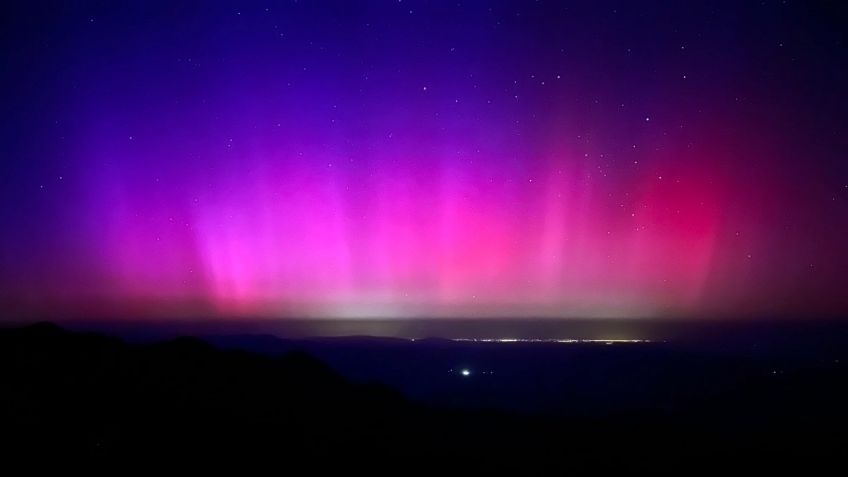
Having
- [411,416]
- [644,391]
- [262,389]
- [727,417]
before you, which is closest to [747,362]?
[644,391]

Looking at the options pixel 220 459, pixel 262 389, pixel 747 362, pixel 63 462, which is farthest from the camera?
pixel 747 362

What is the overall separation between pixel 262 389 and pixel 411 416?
8.67 meters

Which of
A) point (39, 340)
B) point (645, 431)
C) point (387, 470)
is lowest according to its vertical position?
point (645, 431)

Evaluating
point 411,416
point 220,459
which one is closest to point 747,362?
point 411,416

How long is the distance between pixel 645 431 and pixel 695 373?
85069 mm

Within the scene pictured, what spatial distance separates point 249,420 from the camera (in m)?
21.8

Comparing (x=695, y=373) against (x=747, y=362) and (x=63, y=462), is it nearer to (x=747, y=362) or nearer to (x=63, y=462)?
(x=747, y=362)

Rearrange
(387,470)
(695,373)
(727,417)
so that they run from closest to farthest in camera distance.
Answer: (387,470)
(727,417)
(695,373)

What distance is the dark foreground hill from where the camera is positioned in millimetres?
17141

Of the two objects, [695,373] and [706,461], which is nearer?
[706,461]

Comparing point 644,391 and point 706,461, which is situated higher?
point 706,461

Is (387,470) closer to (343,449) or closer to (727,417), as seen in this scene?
(343,449)

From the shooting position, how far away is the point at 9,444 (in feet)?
47.2

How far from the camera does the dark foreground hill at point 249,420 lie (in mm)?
17141
